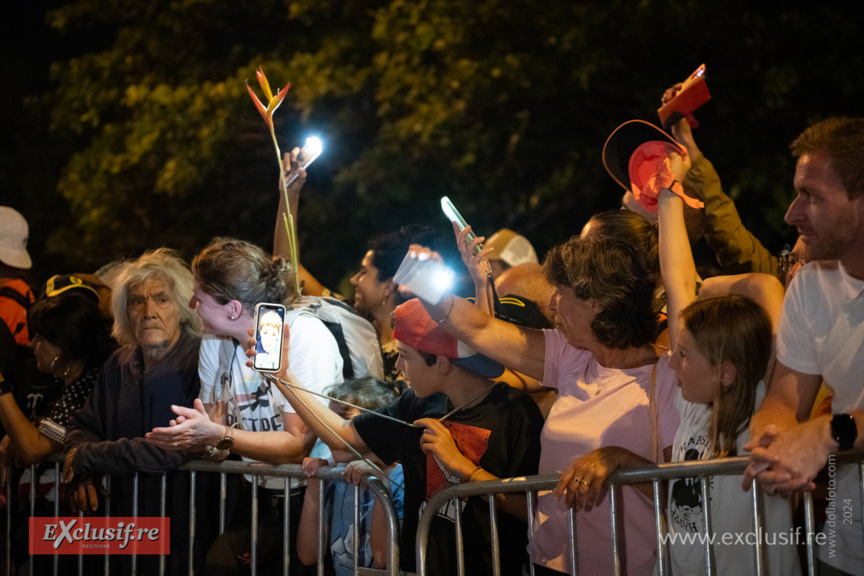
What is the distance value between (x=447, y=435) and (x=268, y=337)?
0.80 meters

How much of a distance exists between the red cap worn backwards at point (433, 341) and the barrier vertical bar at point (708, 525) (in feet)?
3.26

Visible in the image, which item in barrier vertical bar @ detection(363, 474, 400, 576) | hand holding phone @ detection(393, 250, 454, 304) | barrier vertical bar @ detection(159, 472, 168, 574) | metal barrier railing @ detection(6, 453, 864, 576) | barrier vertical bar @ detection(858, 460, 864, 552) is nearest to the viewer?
barrier vertical bar @ detection(858, 460, 864, 552)

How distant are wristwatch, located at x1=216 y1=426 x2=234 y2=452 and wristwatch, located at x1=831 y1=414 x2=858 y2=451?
246cm

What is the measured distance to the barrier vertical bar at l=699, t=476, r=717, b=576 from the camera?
2.67 metres

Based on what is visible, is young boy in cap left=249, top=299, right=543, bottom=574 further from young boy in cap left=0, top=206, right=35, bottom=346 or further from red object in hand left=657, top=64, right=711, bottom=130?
young boy in cap left=0, top=206, right=35, bottom=346

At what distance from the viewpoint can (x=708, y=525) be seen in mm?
2674

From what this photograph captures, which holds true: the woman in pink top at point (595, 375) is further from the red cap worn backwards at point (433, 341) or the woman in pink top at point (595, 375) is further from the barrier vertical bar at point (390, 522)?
the barrier vertical bar at point (390, 522)

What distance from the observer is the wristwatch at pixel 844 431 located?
2338 millimetres

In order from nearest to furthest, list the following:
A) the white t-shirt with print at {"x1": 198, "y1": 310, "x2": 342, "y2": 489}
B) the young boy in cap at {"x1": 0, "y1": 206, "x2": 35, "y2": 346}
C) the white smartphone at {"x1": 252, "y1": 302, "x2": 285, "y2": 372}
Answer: the white smartphone at {"x1": 252, "y1": 302, "x2": 285, "y2": 372} → the white t-shirt with print at {"x1": 198, "y1": 310, "x2": 342, "y2": 489} → the young boy in cap at {"x1": 0, "y1": 206, "x2": 35, "y2": 346}

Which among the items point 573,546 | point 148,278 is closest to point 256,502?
point 148,278

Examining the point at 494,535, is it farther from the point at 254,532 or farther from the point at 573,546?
the point at 254,532

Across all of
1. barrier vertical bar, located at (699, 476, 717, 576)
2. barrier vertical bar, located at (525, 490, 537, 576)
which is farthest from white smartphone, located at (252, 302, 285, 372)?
barrier vertical bar, located at (699, 476, 717, 576)

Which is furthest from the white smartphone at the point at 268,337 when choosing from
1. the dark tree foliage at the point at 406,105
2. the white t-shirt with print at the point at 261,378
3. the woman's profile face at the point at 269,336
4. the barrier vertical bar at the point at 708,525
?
the dark tree foliage at the point at 406,105

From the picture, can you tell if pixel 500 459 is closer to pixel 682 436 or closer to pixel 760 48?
pixel 682 436
